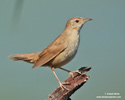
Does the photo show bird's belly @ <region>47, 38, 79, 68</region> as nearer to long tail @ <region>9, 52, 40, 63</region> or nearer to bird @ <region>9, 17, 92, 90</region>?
bird @ <region>9, 17, 92, 90</region>

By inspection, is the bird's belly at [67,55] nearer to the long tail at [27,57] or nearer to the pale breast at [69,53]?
the pale breast at [69,53]

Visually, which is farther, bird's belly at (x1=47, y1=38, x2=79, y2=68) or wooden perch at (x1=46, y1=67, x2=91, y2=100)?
bird's belly at (x1=47, y1=38, x2=79, y2=68)

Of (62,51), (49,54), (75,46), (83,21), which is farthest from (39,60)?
(83,21)

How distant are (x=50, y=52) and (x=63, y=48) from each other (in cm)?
36

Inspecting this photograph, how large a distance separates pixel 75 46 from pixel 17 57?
1.58m

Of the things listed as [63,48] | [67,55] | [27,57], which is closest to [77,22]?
[63,48]

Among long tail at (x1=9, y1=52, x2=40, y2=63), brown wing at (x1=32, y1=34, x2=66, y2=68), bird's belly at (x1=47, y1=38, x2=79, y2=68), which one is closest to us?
bird's belly at (x1=47, y1=38, x2=79, y2=68)

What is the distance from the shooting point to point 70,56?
4.09 meters

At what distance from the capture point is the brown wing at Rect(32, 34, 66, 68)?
13.8ft

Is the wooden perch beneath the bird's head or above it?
beneath

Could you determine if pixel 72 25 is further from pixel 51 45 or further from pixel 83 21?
pixel 51 45

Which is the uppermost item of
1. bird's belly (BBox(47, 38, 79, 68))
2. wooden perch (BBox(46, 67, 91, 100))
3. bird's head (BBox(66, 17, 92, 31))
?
bird's head (BBox(66, 17, 92, 31))

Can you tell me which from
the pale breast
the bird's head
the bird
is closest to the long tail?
the bird

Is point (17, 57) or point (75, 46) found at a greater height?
point (17, 57)
